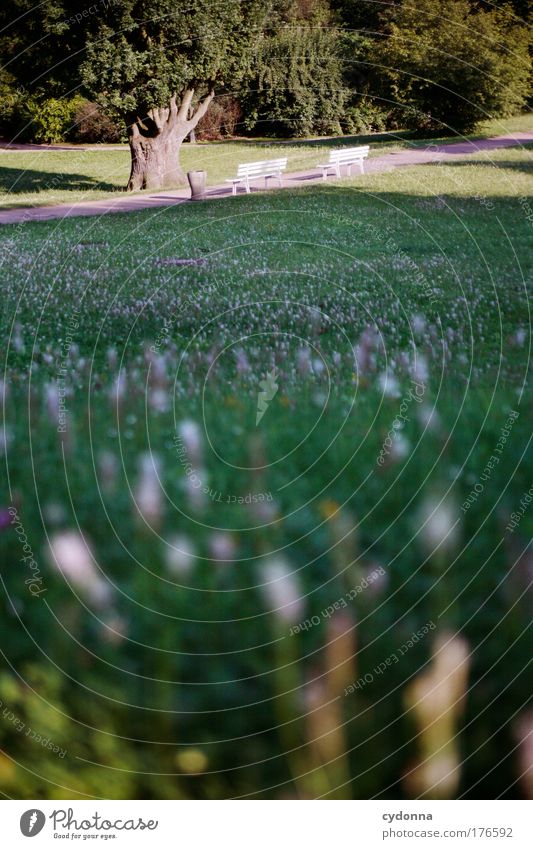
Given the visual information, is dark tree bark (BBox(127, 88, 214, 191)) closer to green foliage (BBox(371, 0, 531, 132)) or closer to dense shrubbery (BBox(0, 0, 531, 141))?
dense shrubbery (BBox(0, 0, 531, 141))

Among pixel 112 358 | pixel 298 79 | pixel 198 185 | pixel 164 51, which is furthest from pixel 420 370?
pixel 298 79

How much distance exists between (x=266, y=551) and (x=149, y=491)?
1.85ft

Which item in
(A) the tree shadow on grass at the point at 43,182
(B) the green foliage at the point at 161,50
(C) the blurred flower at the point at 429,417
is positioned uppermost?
(B) the green foliage at the point at 161,50

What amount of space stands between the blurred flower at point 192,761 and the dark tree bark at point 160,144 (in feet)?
53.2

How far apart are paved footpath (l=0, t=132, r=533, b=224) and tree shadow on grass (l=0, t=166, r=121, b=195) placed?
2357 mm

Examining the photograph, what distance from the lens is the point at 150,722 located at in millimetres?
2348

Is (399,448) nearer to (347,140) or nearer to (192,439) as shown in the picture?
(192,439)

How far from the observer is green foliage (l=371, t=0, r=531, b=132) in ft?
50.6

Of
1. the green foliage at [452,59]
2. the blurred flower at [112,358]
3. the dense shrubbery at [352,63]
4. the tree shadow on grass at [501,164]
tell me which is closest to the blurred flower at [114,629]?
the blurred flower at [112,358]

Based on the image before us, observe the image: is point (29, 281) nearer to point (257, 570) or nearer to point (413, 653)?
point (257, 570)

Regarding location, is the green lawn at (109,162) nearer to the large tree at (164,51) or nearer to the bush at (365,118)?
the bush at (365,118)

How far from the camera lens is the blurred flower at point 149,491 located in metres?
3.34

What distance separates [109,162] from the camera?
2556 cm
